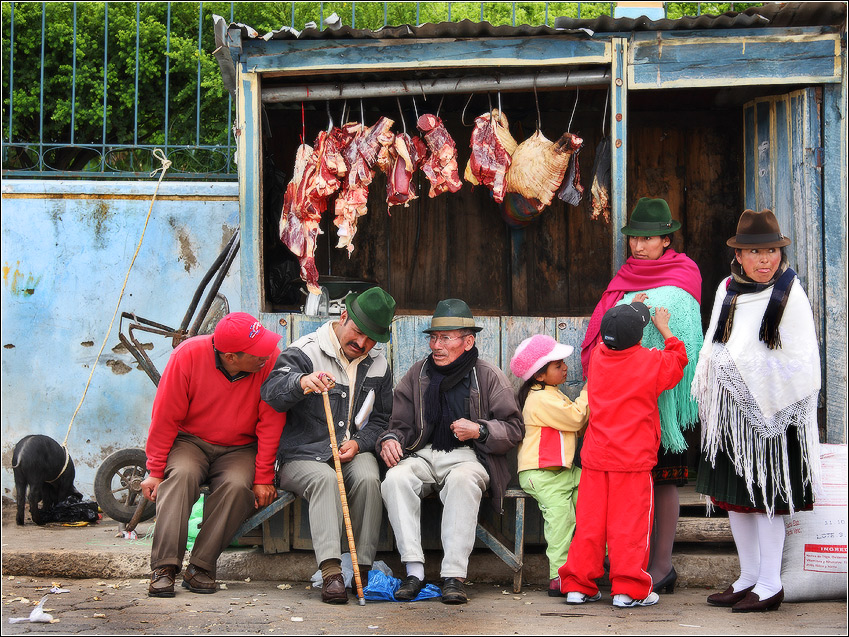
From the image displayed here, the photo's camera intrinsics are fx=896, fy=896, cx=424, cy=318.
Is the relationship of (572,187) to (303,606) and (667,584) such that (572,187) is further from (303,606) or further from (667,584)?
(303,606)

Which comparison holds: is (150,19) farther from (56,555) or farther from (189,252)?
(56,555)

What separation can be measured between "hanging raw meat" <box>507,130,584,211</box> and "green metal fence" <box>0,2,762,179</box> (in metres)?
2.73

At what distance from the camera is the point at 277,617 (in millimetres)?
4355

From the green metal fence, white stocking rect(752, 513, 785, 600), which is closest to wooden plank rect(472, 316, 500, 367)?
white stocking rect(752, 513, 785, 600)

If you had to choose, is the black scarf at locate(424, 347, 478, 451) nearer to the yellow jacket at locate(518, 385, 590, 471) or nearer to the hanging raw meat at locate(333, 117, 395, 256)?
the yellow jacket at locate(518, 385, 590, 471)

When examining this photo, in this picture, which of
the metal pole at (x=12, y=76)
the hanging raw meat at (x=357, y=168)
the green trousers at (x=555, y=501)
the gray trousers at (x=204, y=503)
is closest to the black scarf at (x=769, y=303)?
the green trousers at (x=555, y=501)

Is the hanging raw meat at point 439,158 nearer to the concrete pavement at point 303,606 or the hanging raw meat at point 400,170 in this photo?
the hanging raw meat at point 400,170

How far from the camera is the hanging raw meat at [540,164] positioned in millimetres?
5840

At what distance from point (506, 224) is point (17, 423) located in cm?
437

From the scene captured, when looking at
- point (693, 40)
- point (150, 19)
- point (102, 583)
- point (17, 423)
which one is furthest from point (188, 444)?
point (150, 19)

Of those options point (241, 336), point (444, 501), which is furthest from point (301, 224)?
point (444, 501)

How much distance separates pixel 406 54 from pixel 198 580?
3.30 metres

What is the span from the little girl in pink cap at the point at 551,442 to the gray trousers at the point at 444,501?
12.5 inches

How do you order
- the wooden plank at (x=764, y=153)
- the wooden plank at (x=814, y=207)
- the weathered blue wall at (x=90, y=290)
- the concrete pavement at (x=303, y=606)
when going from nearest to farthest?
the concrete pavement at (x=303, y=606)
the wooden plank at (x=814, y=207)
the wooden plank at (x=764, y=153)
the weathered blue wall at (x=90, y=290)
